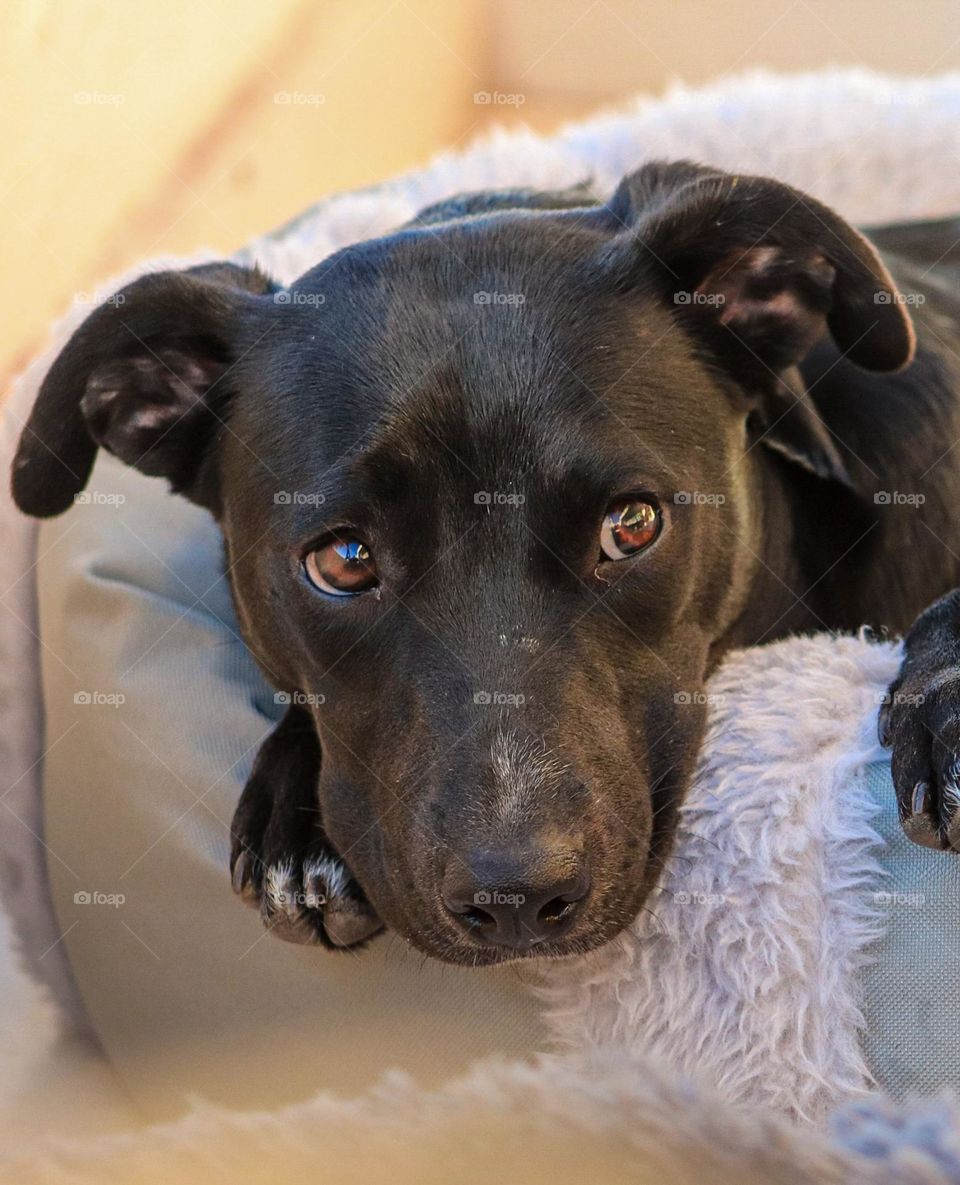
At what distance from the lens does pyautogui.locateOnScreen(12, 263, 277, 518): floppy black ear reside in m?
1.97

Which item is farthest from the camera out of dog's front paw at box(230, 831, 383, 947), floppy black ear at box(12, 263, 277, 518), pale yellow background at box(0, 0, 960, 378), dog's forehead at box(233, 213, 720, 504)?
pale yellow background at box(0, 0, 960, 378)

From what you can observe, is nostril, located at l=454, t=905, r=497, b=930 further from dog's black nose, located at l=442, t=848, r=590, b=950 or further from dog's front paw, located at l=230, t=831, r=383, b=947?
dog's front paw, located at l=230, t=831, r=383, b=947

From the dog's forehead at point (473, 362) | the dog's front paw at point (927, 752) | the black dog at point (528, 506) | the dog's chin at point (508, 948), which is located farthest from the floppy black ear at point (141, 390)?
the dog's front paw at point (927, 752)

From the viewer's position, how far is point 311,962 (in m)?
1.87

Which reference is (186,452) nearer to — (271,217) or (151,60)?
(151,60)

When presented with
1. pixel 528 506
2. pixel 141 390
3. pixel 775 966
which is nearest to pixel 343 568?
pixel 528 506

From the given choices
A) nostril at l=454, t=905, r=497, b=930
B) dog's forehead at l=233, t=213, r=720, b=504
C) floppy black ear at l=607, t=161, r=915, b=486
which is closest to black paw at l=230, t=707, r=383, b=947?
nostril at l=454, t=905, r=497, b=930

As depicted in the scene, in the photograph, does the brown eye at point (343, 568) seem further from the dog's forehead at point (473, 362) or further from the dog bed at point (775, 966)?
the dog bed at point (775, 966)

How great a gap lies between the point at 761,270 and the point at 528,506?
64cm

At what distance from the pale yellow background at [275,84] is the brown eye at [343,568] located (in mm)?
1428

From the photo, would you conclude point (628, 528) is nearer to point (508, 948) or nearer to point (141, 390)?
point (508, 948)

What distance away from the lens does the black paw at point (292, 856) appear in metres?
1.81

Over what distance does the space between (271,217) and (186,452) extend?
2377 millimetres

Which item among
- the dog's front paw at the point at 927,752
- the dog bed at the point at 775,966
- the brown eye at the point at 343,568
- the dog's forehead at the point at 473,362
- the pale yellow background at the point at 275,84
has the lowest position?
the dog bed at the point at 775,966
